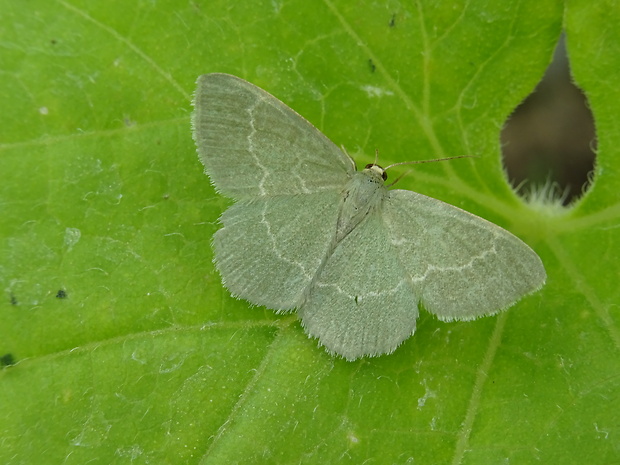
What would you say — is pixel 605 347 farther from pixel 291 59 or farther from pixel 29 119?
pixel 29 119

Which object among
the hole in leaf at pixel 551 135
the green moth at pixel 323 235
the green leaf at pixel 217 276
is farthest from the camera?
the hole in leaf at pixel 551 135

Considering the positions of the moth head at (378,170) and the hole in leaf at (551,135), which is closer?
the moth head at (378,170)

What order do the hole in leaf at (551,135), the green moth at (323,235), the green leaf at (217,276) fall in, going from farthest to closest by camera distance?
the hole in leaf at (551,135)
the green leaf at (217,276)
the green moth at (323,235)

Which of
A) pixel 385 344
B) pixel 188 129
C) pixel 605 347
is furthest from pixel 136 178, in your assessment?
pixel 605 347

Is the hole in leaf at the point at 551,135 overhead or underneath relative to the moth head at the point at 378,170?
underneath

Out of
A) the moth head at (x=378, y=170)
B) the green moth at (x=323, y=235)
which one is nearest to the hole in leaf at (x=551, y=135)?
the moth head at (x=378, y=170)

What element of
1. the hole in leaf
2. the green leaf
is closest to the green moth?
the green leaf

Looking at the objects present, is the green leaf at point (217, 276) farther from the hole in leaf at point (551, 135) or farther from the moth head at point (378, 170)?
the hole in leaf at point (551, 135)
